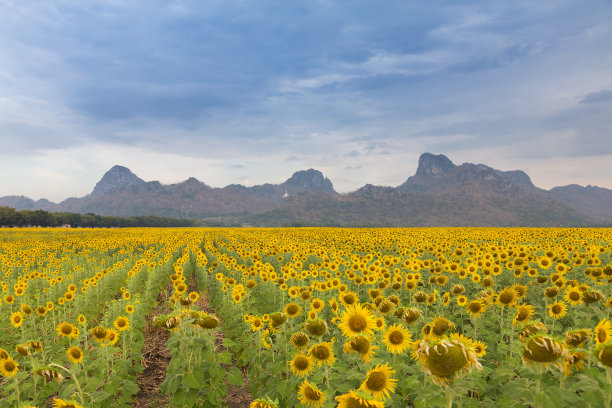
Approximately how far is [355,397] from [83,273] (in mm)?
15998

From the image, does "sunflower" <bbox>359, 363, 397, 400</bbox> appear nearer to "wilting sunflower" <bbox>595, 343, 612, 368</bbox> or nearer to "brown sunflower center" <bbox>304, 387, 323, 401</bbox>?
"brown sunflower center" <bbox>304, 387, 323, 401</bbox>

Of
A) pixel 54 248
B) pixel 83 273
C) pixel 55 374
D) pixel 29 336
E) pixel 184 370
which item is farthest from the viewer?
pixel 54 248

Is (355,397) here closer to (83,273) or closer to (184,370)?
(184,370)

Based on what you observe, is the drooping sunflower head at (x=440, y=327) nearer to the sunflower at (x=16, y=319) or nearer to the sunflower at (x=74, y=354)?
the sunflower at (x=74, y=354)

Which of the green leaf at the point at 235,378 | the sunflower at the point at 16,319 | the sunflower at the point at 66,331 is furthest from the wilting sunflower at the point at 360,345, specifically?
the sunflower at the point at 16,319

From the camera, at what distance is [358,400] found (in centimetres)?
248

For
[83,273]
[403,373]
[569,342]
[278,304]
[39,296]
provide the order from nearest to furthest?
[569,342]
[403,373]
[278,304]
[39,296]
[83,273]

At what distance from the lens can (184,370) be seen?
16.1 ft

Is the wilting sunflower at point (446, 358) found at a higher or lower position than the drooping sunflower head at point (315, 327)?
higher

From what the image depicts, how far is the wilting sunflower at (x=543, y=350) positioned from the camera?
223 cm

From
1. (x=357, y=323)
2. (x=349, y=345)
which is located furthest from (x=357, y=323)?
(x=349, y=345)

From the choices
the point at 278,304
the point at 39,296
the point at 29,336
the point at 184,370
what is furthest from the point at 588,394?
the point at 39,296

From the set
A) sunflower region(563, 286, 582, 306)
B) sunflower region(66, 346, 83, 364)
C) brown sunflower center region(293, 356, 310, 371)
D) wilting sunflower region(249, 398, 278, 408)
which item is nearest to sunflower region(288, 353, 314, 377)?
brown sunflower center region(293, 356, 310, 371)

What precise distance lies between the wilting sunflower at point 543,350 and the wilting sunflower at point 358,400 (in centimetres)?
115
